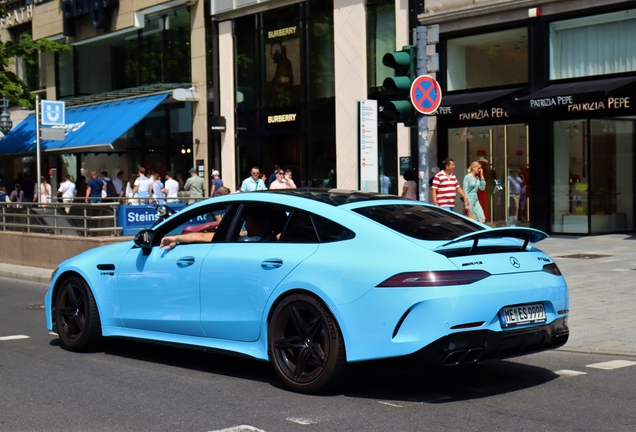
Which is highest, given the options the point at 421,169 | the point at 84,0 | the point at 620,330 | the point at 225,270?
the point at 84,0

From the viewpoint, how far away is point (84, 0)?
35.0 meters

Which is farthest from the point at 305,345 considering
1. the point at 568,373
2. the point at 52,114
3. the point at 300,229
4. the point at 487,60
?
the point at 52,114

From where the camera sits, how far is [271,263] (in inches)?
253

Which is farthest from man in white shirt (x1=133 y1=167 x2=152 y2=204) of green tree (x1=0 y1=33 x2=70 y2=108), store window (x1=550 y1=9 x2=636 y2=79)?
store window (x1=550 y1=9 x2=636 y2=79)

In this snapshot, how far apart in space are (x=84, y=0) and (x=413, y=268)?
32.1m

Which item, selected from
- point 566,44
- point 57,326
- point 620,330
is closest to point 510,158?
point 566,44

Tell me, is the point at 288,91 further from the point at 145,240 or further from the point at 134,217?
the point at 145,240

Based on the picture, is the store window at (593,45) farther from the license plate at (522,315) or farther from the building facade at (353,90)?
the license plate at (522,315)

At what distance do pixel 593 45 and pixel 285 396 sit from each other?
1581 cm

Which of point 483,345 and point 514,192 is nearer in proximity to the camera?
point 483,345

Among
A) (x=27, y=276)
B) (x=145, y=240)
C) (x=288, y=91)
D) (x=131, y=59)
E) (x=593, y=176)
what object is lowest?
(x=27, y=276)

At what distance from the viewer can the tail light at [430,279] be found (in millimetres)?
5695

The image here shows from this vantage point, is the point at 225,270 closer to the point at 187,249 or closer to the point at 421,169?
the point at 187,249

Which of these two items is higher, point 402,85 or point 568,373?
point 402,85
